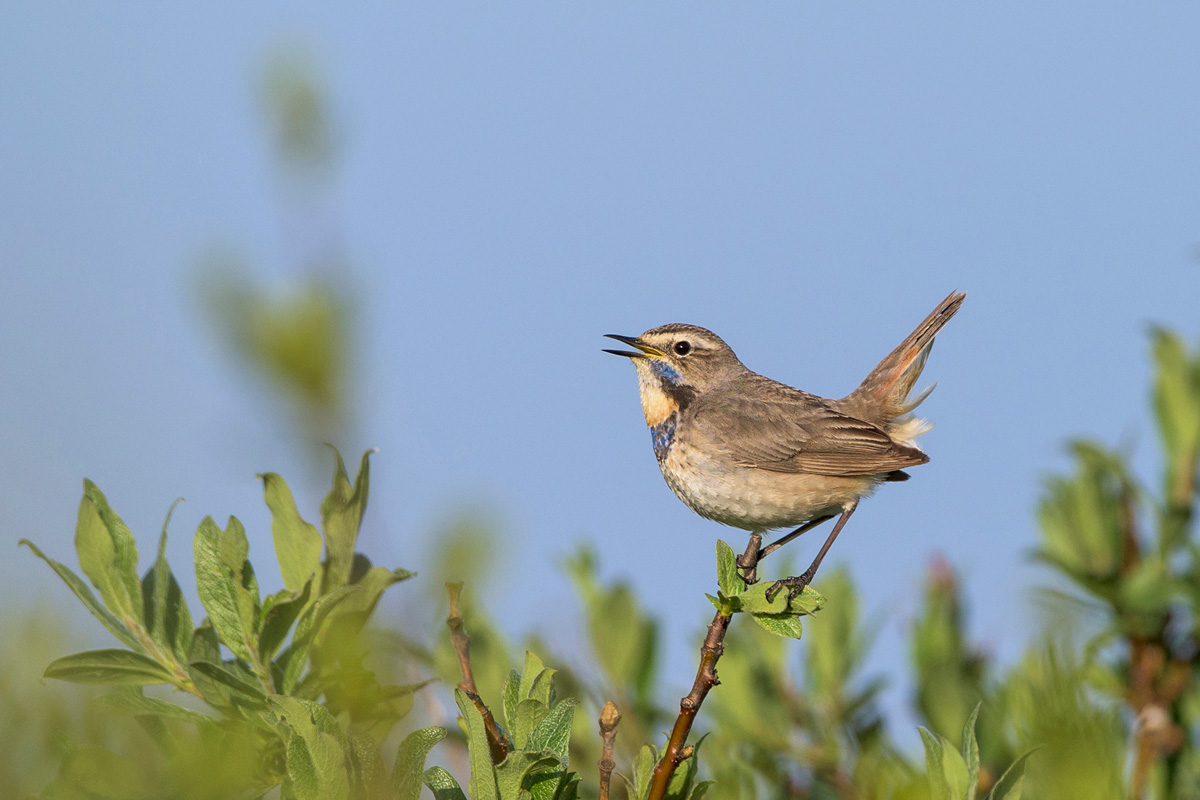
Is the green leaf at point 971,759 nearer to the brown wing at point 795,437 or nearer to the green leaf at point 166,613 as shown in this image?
the green leaf at point 166,613

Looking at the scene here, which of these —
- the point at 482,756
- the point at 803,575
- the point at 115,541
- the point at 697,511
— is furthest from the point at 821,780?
the point at 115,541

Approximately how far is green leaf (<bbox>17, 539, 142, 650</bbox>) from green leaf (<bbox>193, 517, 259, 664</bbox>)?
0.22 m

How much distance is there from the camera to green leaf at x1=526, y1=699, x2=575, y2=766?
8.14 ft

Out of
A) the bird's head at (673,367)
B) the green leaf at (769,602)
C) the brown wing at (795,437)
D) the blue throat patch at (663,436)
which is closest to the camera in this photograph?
the green leaf at (769,602)

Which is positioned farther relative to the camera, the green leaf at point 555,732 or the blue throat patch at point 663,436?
the blue throat patch at point 663,436

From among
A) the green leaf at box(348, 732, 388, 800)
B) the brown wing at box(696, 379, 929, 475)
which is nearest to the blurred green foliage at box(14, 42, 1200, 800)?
the green leaf at box(348, 732, 388, 800)

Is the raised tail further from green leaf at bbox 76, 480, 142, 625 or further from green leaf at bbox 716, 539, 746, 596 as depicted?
green leaf at bbox 76, 480, 142, 625

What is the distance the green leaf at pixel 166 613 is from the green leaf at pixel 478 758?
84cm

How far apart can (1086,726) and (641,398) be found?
5632 millimetres

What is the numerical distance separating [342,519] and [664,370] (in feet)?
14.7

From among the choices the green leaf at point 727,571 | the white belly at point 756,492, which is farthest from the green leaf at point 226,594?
the white belly at point 756,492

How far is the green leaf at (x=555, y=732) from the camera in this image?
2480mm

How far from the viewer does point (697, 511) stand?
625cm

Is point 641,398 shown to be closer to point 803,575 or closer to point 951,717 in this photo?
point 803,575
